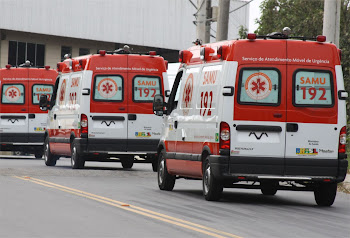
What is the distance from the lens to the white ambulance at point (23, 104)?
30812 mm

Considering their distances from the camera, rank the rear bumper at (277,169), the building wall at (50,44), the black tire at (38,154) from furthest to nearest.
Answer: the building wall at (50,44), the black tire at (38,154), the rear bumper at (277,169)

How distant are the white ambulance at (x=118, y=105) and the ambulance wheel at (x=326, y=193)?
8032mm

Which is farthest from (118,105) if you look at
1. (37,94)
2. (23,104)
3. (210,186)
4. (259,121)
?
(259,121)

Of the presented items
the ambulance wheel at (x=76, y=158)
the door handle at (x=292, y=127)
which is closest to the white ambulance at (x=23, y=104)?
the ambulance wheel at (x=76, y=158)

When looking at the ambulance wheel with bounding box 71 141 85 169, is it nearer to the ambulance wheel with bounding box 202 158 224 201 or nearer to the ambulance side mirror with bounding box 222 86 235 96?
the ambulance wheel with bounding box 202 158 224 201

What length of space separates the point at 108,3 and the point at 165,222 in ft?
182

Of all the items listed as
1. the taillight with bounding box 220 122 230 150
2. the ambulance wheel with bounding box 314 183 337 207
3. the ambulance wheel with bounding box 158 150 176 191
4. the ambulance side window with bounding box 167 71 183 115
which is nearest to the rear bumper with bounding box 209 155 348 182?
the taillight with bounding box 220 122 230 150

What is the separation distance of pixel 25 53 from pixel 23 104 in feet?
111

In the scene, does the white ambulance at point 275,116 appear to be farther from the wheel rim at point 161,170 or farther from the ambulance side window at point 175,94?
the wheel rim at point 161,170

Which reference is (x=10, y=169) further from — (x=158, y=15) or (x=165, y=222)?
(x=158, y=15)

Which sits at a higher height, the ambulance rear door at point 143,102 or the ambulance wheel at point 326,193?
the ambulance rear door at point 143,102

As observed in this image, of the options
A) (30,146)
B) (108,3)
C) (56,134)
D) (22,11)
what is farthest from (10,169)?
(108,3)

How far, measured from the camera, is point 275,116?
49.6 feet

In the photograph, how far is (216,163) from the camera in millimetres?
15000
